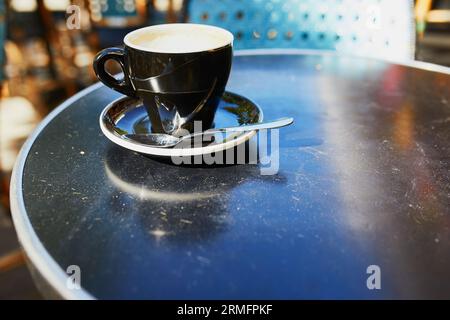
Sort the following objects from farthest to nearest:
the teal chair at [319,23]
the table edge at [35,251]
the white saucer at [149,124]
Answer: the teal chair at [319,23] → the white saucer at [149,124] → the table edge at [35,251]

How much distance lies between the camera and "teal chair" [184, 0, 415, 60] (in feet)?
3.08

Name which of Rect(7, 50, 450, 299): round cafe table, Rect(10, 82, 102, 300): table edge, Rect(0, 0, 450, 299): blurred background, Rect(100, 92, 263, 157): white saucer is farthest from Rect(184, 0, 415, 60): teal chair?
Rect(10, 82, 102, 300): table edge

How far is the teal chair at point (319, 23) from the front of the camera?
0.94m

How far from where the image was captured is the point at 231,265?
1.00 ft

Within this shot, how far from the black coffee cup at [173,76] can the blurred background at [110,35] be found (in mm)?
580

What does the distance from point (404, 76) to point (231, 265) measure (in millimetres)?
489

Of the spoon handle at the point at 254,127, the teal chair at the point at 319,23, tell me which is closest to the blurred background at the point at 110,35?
the teal chair at the point at 319,23

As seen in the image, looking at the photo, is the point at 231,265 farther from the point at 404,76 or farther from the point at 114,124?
the point at 404,76

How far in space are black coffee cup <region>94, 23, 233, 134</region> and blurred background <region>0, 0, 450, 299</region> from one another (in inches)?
22.8

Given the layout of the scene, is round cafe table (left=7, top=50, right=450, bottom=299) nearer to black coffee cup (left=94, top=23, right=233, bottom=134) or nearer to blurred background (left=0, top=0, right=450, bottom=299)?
black coffee cup (left=94, top=23, right=233, bottom=134)

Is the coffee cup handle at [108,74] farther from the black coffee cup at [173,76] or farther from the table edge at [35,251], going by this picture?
the table edge at [35,251]

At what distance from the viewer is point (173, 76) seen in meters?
0.41

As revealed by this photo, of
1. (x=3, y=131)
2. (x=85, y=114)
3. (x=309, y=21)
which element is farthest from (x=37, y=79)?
(x=85, y=114)

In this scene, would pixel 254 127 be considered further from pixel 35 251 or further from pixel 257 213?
pixel 35 251
